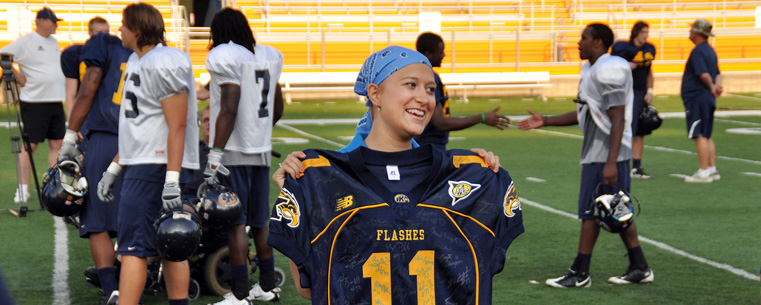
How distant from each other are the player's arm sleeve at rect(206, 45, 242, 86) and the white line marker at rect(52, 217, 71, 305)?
173 centimetres

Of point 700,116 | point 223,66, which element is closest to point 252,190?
point 223,66

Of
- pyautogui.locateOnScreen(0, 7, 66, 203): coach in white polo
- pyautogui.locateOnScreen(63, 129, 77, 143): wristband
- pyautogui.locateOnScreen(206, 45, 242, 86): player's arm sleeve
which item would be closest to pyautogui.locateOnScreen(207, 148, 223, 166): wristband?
pyautogui.locateOnScreen(206, 45, 242, 86): player's arm sleeve

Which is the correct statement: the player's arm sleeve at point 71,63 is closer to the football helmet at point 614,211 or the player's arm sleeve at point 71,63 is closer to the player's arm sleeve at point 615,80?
the player's arm sleeve at point 615,80

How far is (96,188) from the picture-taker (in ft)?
16.8

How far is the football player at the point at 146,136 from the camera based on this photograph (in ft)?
14.8

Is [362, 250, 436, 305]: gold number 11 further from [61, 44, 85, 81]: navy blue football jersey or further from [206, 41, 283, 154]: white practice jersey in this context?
[61, 44, 85, 81]: navy blue football jersey

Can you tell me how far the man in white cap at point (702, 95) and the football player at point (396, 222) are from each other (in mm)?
8852

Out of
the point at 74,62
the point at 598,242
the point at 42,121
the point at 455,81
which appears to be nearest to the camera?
the point at 74,62

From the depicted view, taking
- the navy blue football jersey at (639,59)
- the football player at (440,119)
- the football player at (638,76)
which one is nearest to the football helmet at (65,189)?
the football player at (440,119)

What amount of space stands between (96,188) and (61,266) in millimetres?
1639

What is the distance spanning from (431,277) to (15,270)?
4.86 metres

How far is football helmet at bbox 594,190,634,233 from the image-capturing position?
5.72 metres

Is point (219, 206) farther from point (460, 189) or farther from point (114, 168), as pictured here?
point (460, 189)

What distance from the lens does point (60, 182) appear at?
5.24m
